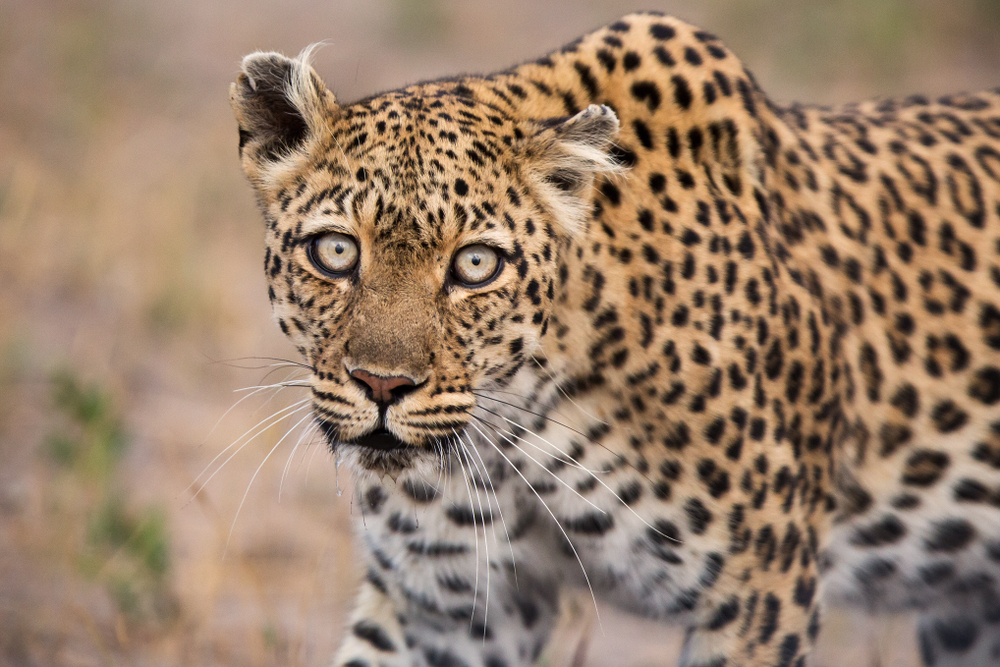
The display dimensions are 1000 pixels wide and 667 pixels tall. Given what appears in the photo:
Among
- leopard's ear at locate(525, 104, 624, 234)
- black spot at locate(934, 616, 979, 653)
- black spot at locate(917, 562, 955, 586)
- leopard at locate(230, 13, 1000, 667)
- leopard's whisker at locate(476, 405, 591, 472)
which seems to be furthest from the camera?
black spot at locate(934, 616, 979, 653)

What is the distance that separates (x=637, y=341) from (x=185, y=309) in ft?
17.9

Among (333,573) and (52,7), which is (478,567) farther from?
(52,7)

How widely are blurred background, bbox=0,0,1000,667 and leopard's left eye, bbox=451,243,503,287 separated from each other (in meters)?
0.76

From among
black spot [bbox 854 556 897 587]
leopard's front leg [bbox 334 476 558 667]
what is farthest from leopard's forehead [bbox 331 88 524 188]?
black spot [bbox 854 556 897 587]

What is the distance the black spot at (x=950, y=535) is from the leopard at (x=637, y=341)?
0.4 inches

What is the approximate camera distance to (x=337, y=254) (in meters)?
3.63

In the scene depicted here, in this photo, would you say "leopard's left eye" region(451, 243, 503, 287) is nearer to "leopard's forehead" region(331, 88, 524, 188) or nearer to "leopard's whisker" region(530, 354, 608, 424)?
"leopard's forehead" region(331, 88, 524, 188)

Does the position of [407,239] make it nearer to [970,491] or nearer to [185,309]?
[970,491]

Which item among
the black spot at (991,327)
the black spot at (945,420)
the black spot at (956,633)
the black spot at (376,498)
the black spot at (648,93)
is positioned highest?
the black spot at (648,93)

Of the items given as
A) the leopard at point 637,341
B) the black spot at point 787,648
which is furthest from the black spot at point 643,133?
the black spot at point 787,648

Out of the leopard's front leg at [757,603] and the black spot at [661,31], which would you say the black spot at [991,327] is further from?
the black spot at [661,31]

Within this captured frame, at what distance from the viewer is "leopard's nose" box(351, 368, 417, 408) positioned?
3404 millimetres

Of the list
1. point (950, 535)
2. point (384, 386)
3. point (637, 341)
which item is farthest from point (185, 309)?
point (950, 535)

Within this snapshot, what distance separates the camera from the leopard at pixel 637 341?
3621 mm
